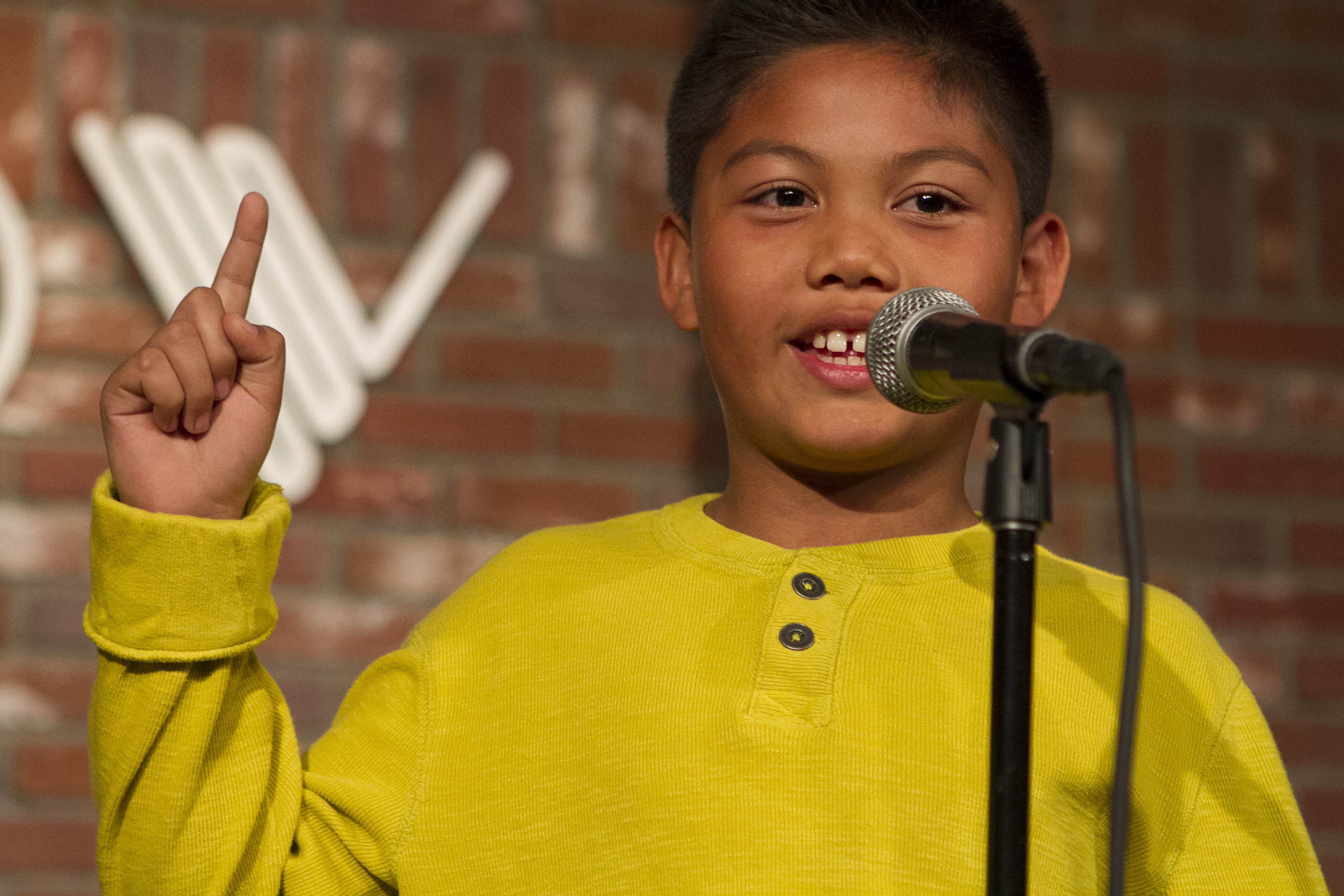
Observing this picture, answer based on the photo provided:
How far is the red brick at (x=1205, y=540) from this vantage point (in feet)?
7.47

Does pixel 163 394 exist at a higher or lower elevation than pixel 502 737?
higher

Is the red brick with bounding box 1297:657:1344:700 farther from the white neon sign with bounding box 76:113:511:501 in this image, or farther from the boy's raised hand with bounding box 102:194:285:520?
the boy's raised hand with bounding box 102:194:285:520

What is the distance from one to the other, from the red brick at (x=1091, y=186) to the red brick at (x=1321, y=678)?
0.67 metres

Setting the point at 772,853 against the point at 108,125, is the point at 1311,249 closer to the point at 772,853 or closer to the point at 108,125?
the point at 772,853

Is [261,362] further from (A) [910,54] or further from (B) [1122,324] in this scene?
(B) [1122,324]

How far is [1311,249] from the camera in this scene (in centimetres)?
236

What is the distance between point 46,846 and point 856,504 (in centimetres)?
129

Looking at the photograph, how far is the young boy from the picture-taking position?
1.15 m

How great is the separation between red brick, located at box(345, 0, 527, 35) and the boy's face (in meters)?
0.88

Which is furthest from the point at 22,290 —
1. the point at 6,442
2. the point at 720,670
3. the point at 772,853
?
the point at 772,853

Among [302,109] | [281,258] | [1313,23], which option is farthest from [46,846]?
[1313,23]

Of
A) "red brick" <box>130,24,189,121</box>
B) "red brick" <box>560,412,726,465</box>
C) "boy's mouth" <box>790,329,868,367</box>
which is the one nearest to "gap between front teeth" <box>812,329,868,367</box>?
"boy's mouth" <box>790,329,868,367</box>

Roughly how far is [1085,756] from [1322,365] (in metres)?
1.38

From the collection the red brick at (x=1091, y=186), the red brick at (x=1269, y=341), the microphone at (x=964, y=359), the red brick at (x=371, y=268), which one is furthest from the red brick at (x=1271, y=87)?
the microphone at (x=964, y=359)
